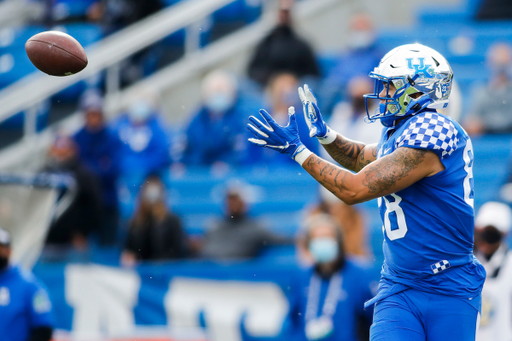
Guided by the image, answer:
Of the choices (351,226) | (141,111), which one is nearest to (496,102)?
(351,226)

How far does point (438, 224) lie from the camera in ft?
13.1

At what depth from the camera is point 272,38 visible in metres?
9.83

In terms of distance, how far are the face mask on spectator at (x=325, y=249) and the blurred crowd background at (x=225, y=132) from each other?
21 millimetres

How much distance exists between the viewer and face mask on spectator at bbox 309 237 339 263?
257 inches

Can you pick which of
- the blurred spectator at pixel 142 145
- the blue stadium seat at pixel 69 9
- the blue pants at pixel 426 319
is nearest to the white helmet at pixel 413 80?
the blue pants at pixel 426 319

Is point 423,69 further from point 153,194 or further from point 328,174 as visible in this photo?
point 153,194

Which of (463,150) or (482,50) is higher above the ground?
(482,50)

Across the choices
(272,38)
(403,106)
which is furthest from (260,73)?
(403,106)

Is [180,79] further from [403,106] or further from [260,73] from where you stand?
[403,106]

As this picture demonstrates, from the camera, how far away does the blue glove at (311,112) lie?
13.7ft

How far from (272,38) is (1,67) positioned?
171 inches

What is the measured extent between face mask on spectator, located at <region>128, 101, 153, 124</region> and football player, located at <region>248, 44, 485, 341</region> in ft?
18.5

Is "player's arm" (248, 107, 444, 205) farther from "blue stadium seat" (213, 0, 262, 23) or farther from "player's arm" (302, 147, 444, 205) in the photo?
"blue stadium seat" (213, 0, 262, 23)

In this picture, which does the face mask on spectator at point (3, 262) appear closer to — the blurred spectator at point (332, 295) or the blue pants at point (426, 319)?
the blurred spectator at point (332, 295)
